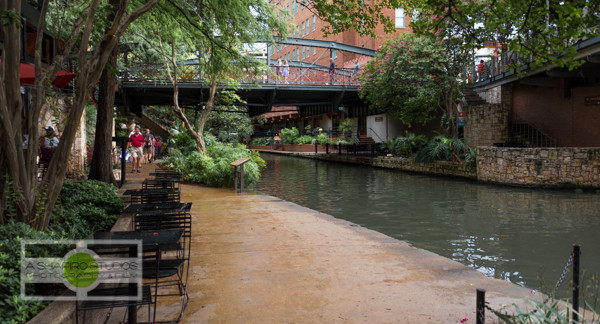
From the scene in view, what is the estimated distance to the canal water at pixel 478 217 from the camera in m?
7.34

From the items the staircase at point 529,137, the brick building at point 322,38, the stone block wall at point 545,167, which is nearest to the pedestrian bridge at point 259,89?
the brick building at point 322,38

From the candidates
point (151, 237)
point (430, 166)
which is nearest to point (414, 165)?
point (430, 166)

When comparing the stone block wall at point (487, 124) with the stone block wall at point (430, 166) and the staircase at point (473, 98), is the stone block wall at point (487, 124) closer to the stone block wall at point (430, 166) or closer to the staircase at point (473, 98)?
the stone block wall at point (430, 166)

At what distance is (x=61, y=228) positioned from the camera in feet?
17.6

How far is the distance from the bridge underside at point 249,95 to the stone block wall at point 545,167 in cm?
1165

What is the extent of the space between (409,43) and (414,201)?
11.6m

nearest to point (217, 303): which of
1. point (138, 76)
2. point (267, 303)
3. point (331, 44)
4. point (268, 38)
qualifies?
point (267, 303)

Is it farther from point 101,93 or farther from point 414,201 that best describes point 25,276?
point 414,201

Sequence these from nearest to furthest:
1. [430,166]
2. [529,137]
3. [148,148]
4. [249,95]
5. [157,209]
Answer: [157,209] < [430,166] < [529,137] < [148,148] < [249,95]

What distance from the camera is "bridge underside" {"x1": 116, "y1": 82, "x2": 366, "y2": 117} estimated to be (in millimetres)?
26859

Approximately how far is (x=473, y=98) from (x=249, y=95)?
14.8 m

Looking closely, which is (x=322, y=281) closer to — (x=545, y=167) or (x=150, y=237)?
(x=150, y=237)

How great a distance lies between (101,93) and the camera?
1066cm

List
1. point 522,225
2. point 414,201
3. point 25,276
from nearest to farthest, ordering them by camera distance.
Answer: point 25,276 → point 522,225 → point 414,201
